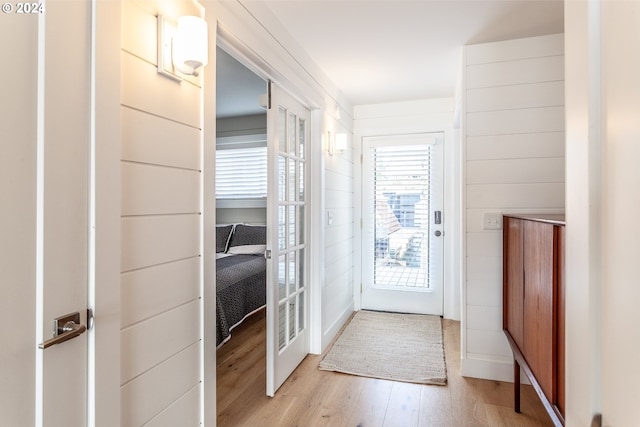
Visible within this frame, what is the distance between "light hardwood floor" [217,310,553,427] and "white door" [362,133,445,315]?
1283 mm

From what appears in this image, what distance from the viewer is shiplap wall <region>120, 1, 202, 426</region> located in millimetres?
1135

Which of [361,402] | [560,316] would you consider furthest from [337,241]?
[560,316]

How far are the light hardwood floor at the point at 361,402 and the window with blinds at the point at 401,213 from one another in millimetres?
1376

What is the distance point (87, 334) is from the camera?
37.9 inches

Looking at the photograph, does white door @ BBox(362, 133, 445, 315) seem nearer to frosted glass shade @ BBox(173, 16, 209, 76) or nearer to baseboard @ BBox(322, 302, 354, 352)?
baseboard @ BBox(322, 302, 354, 352)

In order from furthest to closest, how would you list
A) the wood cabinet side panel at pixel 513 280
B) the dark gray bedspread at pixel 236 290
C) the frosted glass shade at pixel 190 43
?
1. the dark gray bedspread at pixel 236 290
2. the wood cabinet side panel at pixel 513 280
3. the frosted glass shade at pixel 190 43

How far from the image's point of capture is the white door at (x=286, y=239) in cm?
227

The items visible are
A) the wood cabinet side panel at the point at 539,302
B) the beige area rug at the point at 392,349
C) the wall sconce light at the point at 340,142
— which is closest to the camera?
the wood cabinet side panel at the point at 539,302

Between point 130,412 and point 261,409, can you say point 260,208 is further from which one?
point 130,412

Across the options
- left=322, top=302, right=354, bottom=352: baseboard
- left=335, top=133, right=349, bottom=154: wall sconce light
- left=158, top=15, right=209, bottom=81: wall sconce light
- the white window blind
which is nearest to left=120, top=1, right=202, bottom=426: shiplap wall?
left=158, top=15, right=209, bottom=81: wall sconce light

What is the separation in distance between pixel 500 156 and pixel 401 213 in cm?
159

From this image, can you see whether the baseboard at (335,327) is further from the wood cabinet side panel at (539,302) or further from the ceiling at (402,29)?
the ceiling at (402,29)

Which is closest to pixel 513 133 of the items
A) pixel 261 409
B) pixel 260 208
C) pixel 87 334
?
pixel 261 409

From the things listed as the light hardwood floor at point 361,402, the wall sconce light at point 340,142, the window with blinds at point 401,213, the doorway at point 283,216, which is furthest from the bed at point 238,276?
the wall sconce light at point 340,142
